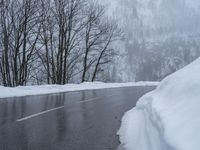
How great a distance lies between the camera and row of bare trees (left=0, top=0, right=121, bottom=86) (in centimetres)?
3109

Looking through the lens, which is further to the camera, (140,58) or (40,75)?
(140,58)

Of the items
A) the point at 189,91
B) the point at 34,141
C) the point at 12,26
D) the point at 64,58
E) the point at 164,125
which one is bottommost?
the point at 34,141

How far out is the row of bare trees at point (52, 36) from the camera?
31.1 m

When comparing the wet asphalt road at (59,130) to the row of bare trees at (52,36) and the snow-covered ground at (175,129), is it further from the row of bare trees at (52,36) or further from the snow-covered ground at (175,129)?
the row of bare trees at (52,36)

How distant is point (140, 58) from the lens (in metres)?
177

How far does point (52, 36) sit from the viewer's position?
118ft

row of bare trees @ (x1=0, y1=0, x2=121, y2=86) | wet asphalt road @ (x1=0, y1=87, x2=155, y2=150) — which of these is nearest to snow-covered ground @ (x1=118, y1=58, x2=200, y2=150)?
wet asphalt road @ (x1=0, y1=87, x2=155, y2=150)

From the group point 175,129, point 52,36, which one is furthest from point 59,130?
point 52,36

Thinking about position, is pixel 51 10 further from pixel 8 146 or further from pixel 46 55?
pixel 8 146

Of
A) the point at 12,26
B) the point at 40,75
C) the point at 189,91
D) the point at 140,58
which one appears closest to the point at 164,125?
the point at 189,91

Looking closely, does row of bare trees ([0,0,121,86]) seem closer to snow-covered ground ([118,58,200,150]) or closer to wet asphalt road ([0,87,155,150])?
wet asphalt road ([0,87,155,150])

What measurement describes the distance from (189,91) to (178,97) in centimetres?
43

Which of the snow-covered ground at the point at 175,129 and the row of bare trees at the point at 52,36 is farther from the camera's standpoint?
the row of bare trees at the point at 52,36

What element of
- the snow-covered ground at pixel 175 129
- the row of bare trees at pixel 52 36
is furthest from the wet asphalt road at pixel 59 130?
the row of bare trees at pixel 52 36
